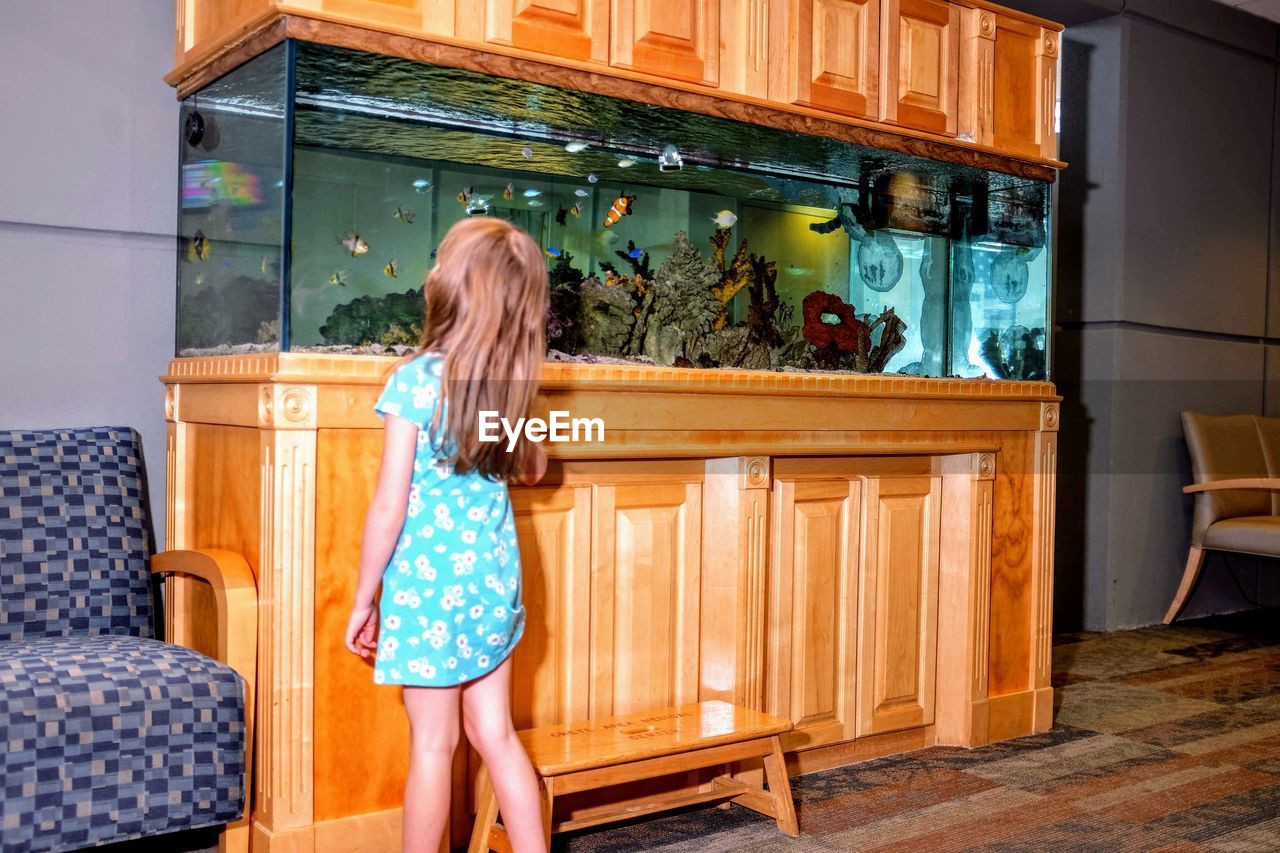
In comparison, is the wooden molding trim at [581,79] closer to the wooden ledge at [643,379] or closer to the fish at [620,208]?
the fish at [620,208]

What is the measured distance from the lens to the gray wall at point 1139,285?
17.2 ft

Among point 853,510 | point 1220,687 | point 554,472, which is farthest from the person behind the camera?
point 1220,687

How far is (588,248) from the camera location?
2.78 metres

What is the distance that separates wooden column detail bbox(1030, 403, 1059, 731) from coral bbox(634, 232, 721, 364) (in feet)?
4.12

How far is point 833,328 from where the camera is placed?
10.6ft

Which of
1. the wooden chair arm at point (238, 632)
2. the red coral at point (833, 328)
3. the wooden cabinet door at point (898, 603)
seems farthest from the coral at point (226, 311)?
the wooden cabinet door at point (898, 603)

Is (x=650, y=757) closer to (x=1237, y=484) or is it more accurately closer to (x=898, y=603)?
(x=898, y=603)

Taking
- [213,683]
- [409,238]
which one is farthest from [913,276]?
[213,683]

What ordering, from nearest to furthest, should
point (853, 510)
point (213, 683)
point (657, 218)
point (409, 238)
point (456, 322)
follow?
point (456, 322)
point (213, 683)
point (409, 238)
point (657, 218)
point (853, 510)

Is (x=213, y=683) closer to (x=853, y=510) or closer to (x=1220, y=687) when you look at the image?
(x=853, y=510)

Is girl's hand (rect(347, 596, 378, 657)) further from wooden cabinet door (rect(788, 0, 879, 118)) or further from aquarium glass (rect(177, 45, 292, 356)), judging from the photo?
wooden cabinet door (rect(788, 0, 879, 118))

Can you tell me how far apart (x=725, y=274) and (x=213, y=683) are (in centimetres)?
152

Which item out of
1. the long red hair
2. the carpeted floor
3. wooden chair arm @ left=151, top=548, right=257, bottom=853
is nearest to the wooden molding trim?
the long red hair

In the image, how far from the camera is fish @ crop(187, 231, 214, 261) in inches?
105
